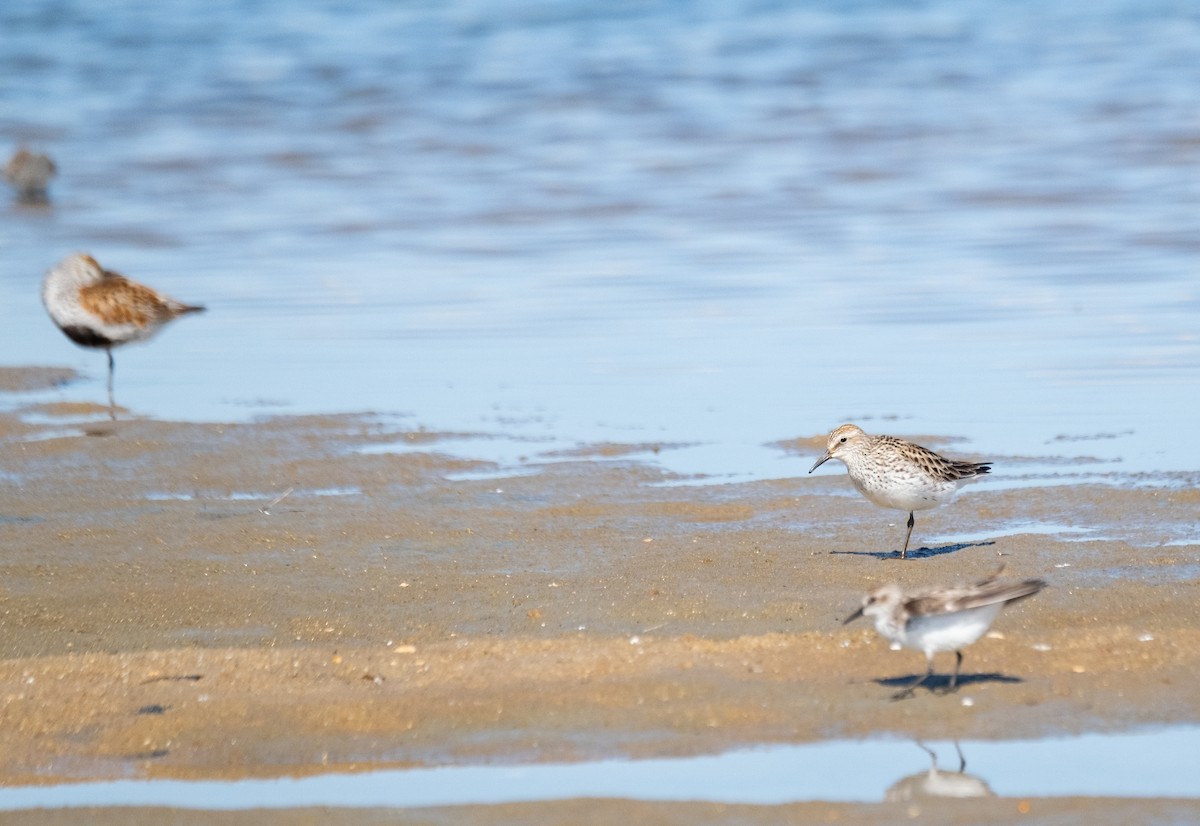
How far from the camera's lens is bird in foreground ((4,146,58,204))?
2405 cm

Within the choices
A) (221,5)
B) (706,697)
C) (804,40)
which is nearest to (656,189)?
(706,697)

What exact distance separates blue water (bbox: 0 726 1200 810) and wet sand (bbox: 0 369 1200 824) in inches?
4.0

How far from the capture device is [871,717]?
20.9 feet

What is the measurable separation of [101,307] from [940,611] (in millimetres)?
9324

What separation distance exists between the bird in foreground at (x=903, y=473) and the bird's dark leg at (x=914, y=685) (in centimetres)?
183

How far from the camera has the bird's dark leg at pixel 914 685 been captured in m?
6.57

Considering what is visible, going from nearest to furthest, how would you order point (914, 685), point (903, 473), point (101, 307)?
1. point (914, 685)
2. point (903, 473)
3. point (101, 307)

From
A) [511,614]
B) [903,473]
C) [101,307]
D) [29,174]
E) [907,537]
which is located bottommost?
[511,614]

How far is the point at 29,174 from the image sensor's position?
79.7 feet

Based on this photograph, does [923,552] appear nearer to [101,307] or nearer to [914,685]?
[914,685]

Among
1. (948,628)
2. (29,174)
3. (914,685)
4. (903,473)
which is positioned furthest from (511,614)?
(29,174)

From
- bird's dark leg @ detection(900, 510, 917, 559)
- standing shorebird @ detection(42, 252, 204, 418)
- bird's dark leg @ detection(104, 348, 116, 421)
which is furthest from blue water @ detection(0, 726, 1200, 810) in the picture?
standing shorebird @ detection(42, 252, 204, 418)

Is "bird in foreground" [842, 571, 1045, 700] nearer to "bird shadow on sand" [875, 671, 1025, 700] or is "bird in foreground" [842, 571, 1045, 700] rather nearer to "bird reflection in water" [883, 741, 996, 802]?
"bird shadow on sand" [875, 671, 1025, 700]

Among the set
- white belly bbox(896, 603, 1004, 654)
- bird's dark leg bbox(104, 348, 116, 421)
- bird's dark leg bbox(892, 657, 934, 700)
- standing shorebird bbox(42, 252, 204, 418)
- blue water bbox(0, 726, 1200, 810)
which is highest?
standing shorebird bbox(42, 252, 204, 418)
